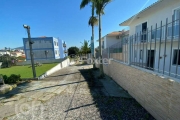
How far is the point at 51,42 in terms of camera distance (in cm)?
2912

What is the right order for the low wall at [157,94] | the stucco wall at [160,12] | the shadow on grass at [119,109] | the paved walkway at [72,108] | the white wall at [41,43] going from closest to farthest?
1. the low wall at [157,94]
2. the shadow on grass at [119,109]
3. the paved walkway at [72,108]
4. the stucco wall at [160,12]
5. the white wall at [41,43]

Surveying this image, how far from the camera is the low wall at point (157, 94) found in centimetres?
242

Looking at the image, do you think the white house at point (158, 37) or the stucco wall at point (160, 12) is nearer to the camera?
the white house at point (158, 37)

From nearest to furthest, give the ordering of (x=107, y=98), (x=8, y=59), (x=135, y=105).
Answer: (x=135, y=105)
(x=107, y=98)
(x=8, y=59)

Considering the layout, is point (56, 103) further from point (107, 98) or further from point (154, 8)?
point (154, 8)

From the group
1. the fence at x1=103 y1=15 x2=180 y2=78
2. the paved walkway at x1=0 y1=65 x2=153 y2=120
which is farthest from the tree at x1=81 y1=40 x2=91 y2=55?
the paved walkway at x1=0 y1=65 x2=153 y2=120

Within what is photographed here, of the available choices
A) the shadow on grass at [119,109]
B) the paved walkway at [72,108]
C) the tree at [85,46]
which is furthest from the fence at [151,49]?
the tree at [85,46]

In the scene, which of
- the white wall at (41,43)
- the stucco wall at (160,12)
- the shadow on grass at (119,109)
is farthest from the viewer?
the white wall at (41,43)

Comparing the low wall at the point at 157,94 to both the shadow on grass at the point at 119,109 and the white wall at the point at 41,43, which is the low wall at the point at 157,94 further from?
the white wall at the point at 41,43

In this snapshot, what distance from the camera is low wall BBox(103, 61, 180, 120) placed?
2.42 meters

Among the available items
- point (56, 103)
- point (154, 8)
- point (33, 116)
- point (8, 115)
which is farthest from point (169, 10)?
point (8, 115)

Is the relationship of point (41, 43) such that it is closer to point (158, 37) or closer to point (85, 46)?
point (85, 46)

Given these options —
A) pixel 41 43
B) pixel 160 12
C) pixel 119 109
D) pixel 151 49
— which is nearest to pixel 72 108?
pixel 119 109

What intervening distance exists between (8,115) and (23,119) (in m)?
0.75
